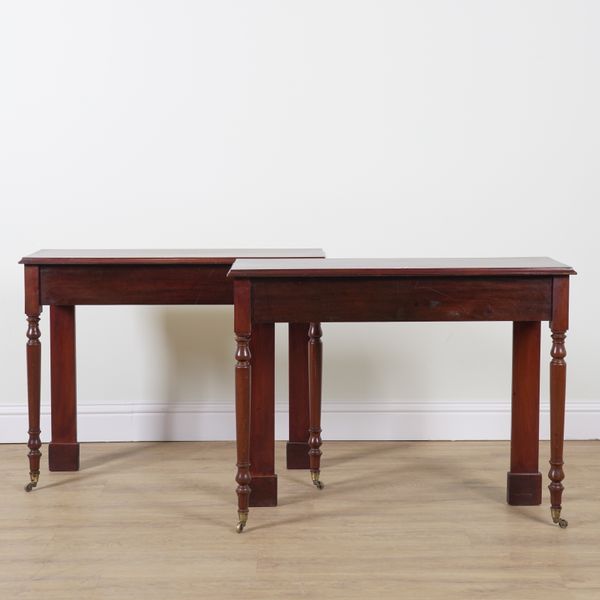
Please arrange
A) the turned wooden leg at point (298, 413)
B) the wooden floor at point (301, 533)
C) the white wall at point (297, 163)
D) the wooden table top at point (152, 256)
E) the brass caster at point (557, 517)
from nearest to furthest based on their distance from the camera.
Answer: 1. the wooden floor at point (301, 533)
2. the brass caster at point (557, 517)
3. the wooden table top at point (152, 256)
4. the turned wooden leg at point (298, 413)
5. the white wall at point (297, 163)

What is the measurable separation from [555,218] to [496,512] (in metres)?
1.50

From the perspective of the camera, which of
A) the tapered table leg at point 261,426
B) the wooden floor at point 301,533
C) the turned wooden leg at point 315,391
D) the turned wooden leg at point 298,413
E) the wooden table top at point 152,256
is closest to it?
the wooden floor at point 301,533

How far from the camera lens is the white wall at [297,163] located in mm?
4500

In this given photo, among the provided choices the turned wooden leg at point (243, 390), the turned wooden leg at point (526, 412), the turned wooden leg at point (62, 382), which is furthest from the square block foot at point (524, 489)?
the turned wooden leg at point (62, 382)

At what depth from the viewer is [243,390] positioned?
3.36 meters

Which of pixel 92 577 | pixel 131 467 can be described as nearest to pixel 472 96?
pixel 131 467

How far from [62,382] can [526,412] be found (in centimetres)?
167

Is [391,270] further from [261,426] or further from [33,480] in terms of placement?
[33,480]

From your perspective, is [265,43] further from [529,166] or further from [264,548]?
[264,548]

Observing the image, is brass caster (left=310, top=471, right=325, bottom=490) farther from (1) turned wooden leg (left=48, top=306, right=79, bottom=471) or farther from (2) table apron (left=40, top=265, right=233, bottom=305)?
(1) turned wooden leg (left=48, top=306, right=79, bottom=471)

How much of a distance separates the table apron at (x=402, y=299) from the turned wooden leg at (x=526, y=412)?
28cm

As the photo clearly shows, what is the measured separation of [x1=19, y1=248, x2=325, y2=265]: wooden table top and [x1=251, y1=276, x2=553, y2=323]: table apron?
579 millimetres

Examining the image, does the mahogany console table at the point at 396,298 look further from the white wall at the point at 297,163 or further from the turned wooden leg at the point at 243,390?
the white wall at the point at 297,163

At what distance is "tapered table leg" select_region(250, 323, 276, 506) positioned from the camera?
11.7 feet
